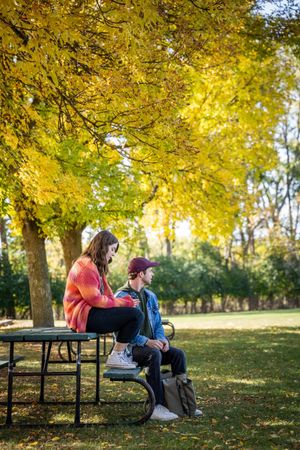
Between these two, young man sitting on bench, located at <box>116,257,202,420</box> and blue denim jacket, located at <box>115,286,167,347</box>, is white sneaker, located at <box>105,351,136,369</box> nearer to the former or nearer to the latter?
young man sitting on bench, located at <box>116,257,202,420</box>

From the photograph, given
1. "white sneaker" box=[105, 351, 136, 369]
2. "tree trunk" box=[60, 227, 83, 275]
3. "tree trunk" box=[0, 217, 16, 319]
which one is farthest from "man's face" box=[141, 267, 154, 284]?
"tree trunk" box=[0, 217, 16, 319]

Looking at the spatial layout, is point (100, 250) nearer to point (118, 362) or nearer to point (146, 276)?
point (146, 276)

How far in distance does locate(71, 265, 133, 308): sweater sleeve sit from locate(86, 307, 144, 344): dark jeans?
0.27 ft

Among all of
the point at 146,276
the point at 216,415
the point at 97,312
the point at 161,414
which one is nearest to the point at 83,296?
the point at 97,312

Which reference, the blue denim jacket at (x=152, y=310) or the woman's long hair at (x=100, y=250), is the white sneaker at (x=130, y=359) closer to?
the blue denim jacket at (x=152, y=310)

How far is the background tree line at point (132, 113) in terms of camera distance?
6540 mm

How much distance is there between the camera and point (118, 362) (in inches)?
217

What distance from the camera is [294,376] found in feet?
26.4

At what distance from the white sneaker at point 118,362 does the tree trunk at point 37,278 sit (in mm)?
10257

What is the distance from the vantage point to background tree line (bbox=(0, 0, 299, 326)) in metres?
6.54

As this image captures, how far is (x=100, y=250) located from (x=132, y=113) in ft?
9.20

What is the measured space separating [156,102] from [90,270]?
3.30m

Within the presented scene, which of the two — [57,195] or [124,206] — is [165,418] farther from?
[124,206]

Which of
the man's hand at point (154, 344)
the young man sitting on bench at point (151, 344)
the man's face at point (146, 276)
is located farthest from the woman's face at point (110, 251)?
the man's hand at point (154, 344)
